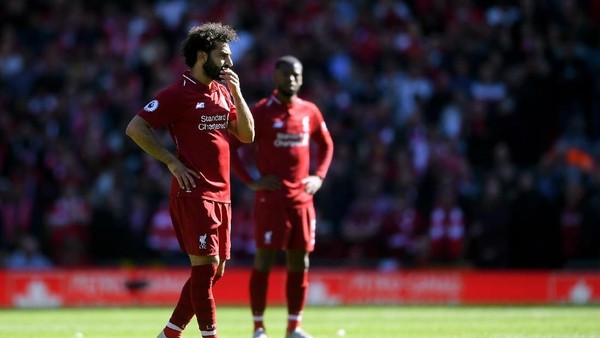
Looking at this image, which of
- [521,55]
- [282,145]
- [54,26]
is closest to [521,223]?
[521,55]

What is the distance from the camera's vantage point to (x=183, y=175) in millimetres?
9820

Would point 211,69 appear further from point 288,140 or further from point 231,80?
point 288,140

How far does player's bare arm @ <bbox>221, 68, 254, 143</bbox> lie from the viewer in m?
9.95

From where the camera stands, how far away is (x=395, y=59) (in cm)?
2359

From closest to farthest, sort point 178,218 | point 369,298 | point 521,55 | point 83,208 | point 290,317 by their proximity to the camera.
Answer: point 178,218
point 290,317
point 369,298
point 83,208
point 521,55

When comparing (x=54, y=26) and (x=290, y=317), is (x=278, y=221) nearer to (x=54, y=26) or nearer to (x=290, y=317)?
(x=290, y=317)

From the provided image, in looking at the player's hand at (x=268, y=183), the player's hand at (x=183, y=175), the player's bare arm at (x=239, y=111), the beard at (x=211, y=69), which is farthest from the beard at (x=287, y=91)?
the player's hand at (x=183, y=175)

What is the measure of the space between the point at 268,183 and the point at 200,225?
282 centimetres

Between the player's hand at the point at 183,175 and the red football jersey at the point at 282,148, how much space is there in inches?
111

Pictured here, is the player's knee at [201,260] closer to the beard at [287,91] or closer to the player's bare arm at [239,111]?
the player's bare arm at [239,111]

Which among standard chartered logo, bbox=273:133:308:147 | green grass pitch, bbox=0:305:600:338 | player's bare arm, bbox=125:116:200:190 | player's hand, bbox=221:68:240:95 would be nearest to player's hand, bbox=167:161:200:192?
player's bare arm, bbox=125:116:200:190

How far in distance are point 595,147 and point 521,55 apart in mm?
2430

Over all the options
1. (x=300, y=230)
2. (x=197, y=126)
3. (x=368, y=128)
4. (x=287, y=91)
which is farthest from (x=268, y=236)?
(x=368, y=128)

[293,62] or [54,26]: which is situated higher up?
[54,26]
